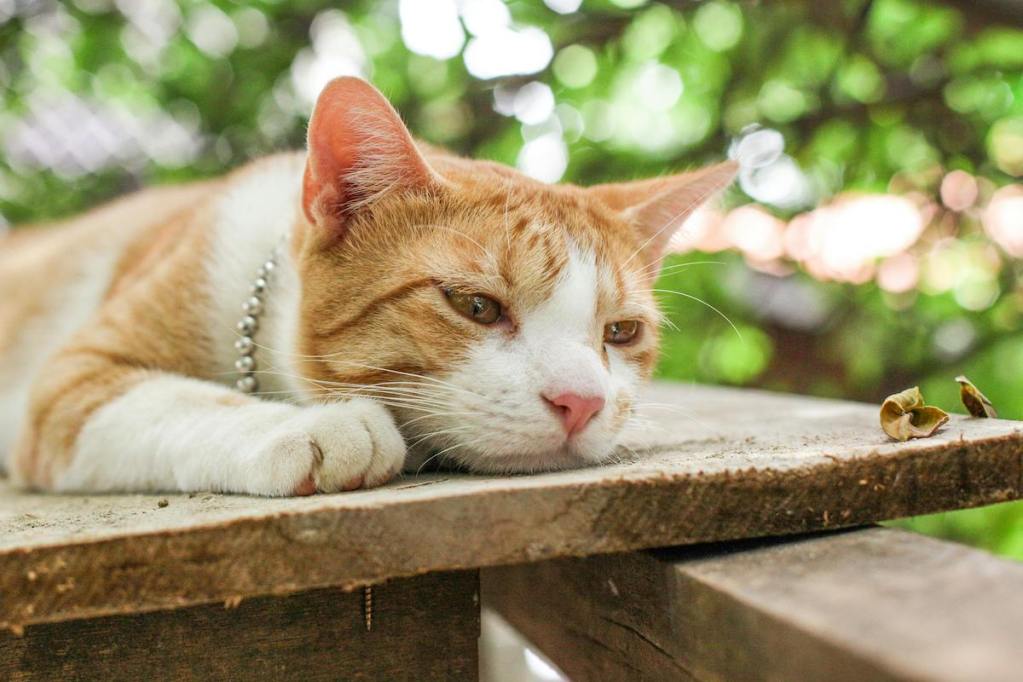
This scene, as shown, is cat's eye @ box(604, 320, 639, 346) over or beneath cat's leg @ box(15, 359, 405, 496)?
over

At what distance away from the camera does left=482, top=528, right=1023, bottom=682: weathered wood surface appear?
0.81 metres

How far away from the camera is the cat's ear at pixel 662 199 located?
2.10m

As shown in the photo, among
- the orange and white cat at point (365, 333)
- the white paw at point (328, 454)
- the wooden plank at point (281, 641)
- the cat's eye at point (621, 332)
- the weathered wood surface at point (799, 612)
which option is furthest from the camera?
the cat's eye at point (621, 332)

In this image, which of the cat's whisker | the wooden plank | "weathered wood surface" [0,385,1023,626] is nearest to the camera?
"weathered wood surface" [0,385,1023,626]

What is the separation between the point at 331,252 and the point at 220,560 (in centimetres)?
86

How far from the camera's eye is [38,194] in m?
4.35

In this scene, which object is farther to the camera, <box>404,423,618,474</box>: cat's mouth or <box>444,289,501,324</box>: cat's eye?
<box>444,289,501,324</box>: cat's eye

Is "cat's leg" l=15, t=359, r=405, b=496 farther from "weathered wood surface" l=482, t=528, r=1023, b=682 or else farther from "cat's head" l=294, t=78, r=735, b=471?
"weathered wood surface" l=482, t=528, r=1023, b=682

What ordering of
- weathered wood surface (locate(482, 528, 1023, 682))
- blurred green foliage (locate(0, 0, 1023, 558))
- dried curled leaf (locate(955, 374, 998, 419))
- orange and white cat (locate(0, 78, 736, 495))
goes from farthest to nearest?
1. blurred green foliage (locate(0, 0, 1023, 558))
2. dried curled leaf (locate(955, 374, 998, 419))
3. orange and white cat (locate(0, 78, 736, 495))
4. weathered wood surface (locate(482, 528, 1023, 682))

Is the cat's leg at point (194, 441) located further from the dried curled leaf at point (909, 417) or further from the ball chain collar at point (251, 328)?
the dried curled leaf at point (909, 417)

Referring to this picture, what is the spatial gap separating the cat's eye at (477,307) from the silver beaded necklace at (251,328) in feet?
2.01

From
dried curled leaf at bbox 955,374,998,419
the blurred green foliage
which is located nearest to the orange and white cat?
dried curled leaf at bbox 955,374,998,419

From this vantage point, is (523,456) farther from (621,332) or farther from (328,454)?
(621,332)

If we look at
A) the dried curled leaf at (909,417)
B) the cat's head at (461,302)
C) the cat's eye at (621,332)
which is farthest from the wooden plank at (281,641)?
the dried curled leaf at (909,417)
